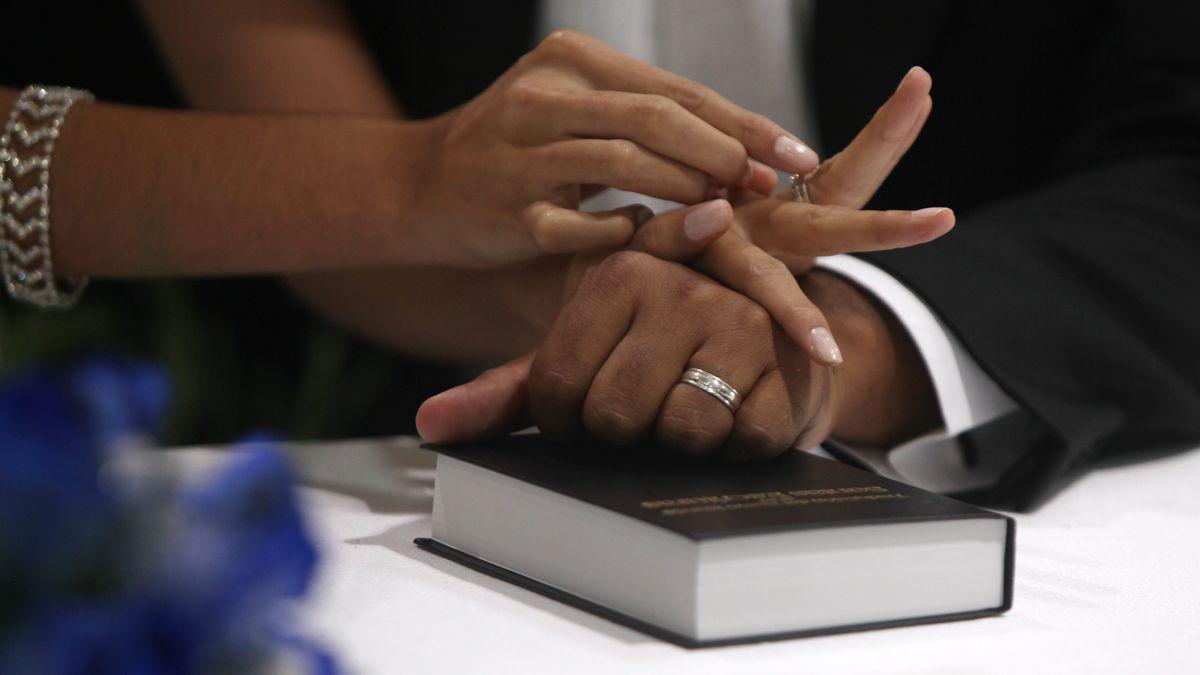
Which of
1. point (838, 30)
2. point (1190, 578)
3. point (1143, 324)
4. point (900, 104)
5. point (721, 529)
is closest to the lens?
point (721, 529)

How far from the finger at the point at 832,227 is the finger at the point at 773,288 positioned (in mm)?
56

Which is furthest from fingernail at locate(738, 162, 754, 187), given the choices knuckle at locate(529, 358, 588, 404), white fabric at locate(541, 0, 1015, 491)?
white fabric at locate(541, 0, 1015, 491)

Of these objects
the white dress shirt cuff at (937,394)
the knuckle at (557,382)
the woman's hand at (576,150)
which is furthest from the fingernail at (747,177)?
the knuckle at (557,382)

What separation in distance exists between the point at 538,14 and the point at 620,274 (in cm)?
66

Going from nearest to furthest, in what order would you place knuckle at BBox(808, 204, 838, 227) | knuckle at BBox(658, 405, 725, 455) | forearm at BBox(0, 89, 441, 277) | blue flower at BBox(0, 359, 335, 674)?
1. blue flower at BBox(0, 359, 335, 674)
2. knuckle at BBox(658, 405, 725, 455)
3. knuckle at BBox(808, 204, 838, 227)
4. forearm at BBox(0, 89, 441, 277)

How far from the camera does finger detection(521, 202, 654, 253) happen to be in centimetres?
73

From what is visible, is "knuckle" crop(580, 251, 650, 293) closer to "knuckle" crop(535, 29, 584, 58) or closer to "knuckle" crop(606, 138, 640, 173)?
"knuckle" crop(606, 138, 640, 173)

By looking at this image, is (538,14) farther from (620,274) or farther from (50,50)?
(620,274)

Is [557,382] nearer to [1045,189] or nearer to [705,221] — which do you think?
[705,221]

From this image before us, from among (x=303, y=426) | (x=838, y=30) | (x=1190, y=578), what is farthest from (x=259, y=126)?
(x=1190, y=578)

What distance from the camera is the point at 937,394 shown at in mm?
789

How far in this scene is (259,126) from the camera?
0.91 metres

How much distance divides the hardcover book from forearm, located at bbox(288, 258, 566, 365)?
0.35 m

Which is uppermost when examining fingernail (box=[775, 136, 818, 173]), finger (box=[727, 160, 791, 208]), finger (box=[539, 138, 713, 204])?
fingernail (box=[775, 136, 818, 173])
